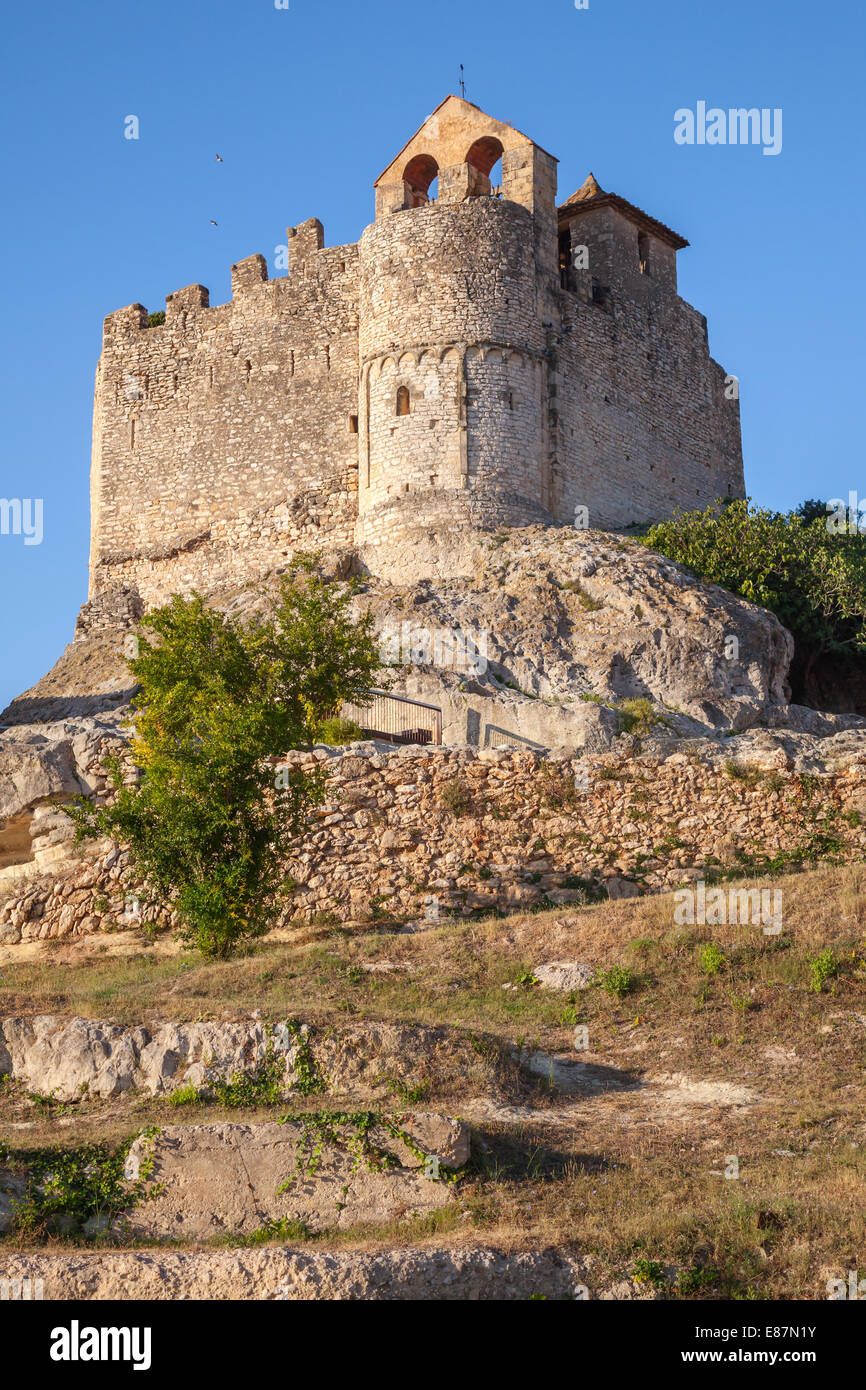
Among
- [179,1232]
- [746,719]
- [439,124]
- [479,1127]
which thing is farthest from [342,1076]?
[439,124]

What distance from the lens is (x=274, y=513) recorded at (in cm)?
3400

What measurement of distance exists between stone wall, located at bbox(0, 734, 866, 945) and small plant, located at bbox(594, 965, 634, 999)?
11.4ft

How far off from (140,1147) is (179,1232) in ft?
2.30

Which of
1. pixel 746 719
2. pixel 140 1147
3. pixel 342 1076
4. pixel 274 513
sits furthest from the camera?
pixel 274 513

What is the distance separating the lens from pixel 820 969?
523 inches

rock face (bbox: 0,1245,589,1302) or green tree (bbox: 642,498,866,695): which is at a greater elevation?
green tree (bbox: 642,498,866,695)

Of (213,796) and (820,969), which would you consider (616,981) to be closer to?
(820,969)

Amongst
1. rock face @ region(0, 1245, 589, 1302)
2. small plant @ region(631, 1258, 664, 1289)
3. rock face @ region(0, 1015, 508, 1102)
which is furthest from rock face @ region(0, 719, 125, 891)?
small plant @ region(631, 1258, 664, 1289)

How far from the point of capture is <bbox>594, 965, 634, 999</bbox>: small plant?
13.6m

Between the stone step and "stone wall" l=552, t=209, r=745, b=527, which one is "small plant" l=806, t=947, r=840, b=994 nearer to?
the stone step

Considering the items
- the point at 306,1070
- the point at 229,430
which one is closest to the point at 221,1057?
the point at 306,1070

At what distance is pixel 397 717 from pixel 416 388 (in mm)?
9764

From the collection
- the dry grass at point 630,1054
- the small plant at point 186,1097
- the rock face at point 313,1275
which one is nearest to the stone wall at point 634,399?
the dry grass at point 630,1054

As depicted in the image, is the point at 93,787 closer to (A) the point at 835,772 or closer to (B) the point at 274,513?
(A) the point at 835,772
